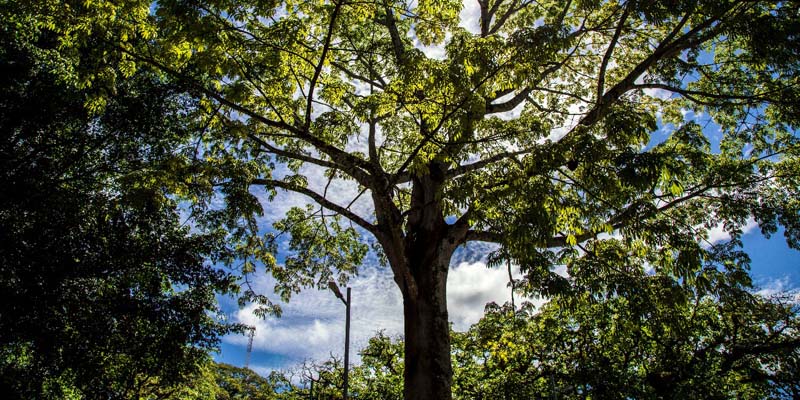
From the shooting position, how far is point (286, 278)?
896cm

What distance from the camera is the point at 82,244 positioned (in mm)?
9930

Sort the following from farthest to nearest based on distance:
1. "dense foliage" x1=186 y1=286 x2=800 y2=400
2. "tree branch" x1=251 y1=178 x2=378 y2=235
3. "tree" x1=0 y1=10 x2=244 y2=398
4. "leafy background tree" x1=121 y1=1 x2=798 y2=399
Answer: "dense foliage" x1=186 y1=286 x2=800 y2=400 → "tree" x1=0 y1=10 x2=244 y2=398 → "tree branch" x1=251 y1=178 x2=378 y2=235 → "leafy background tree" x1=121 y1=1 x2=798 y2=399

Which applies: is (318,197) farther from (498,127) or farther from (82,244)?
(82,244)

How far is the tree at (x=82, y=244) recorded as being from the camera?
348 inches

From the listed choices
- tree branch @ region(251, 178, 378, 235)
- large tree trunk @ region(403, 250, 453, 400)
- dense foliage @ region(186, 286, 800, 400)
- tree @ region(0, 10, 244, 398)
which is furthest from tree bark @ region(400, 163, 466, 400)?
tree @ region(0, 10, 244, 398)

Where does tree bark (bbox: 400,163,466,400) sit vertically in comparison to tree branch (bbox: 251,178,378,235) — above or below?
below

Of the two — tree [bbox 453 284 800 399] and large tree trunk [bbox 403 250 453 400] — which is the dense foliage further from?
large tree trunk [bbox 403 250 453 400]

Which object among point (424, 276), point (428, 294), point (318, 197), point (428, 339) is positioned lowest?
point (428, 339)

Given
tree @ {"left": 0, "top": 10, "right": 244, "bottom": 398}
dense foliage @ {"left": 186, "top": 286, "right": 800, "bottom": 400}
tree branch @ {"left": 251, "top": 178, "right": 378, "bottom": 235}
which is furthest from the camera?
dense foliage @ {"left": 186, "top": 286, "right": 800, "bottom": 400}

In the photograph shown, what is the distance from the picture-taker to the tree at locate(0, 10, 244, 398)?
29.0 ft

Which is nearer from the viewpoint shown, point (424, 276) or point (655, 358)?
point (424, 276)

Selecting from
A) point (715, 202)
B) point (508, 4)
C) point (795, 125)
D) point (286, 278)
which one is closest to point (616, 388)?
point (715, 202)

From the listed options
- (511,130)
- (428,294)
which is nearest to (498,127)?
(511,130)

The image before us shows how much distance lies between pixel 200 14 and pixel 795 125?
→ 7977 millimetres
